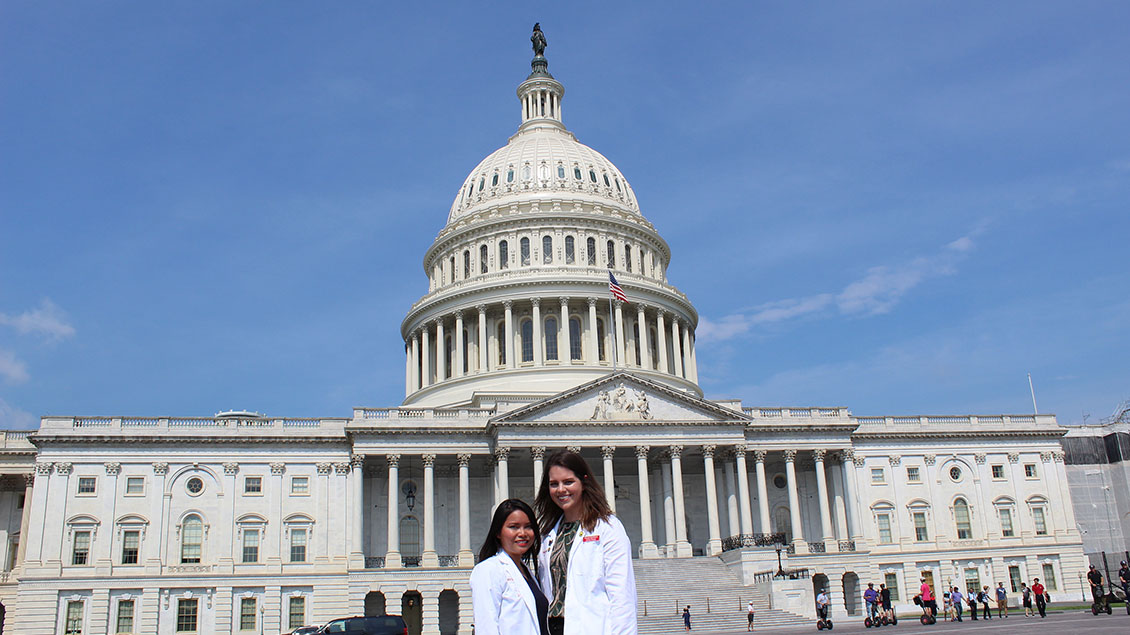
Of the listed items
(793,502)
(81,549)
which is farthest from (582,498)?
(81,549)

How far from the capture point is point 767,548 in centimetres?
5753

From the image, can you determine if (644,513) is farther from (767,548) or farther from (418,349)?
(418,349)

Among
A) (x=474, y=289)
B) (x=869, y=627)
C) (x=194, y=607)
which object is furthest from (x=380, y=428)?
(x=869, y=627)

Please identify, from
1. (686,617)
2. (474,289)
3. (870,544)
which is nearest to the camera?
(686,617)

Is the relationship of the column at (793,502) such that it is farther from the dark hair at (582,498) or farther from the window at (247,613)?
the dark hair at (582,498)

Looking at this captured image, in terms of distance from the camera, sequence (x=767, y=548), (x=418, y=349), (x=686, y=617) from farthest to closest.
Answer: (x=418, y=349), (x=767, y=548), (x=686, y=617)

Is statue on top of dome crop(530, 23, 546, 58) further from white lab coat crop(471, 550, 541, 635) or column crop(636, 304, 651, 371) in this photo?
white lab coat crop(471, 550, 541, 635)

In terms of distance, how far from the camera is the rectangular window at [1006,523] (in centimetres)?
6925

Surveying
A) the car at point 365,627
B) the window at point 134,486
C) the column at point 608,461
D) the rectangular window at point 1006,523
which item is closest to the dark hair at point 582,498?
the car at point 365,627

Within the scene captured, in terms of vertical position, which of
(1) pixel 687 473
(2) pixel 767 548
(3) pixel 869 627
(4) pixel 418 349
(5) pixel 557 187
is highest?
(5) pixel 557 187

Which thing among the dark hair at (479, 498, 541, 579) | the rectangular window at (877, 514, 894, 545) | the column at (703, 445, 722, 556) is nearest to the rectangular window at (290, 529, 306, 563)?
the column at (703, 445, 722, 556)

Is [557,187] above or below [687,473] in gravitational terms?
above

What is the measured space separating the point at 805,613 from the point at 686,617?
318 inches

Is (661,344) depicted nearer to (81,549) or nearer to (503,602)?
(81,549)
